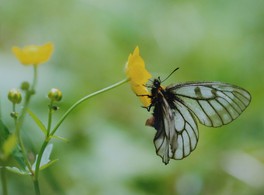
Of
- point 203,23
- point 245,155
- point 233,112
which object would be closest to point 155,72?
point 203,23

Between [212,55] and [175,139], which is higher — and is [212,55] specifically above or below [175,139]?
above

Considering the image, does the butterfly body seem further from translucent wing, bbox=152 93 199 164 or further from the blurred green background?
the blurred green background

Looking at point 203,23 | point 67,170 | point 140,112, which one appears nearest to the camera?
point 67,170

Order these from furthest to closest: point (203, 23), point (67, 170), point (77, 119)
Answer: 1. point (203, 23)
2. point (77, 119)
3. point (67, 170)

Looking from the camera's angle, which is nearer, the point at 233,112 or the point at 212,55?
the point at 233,112

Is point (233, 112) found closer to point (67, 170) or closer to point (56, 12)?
point (67, 170)

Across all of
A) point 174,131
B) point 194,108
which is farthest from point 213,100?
point 174,131

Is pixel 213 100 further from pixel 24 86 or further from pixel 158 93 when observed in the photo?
pixel 24 86

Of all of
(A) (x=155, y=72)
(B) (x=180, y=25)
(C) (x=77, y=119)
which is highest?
(B) (x=180, y=25)
